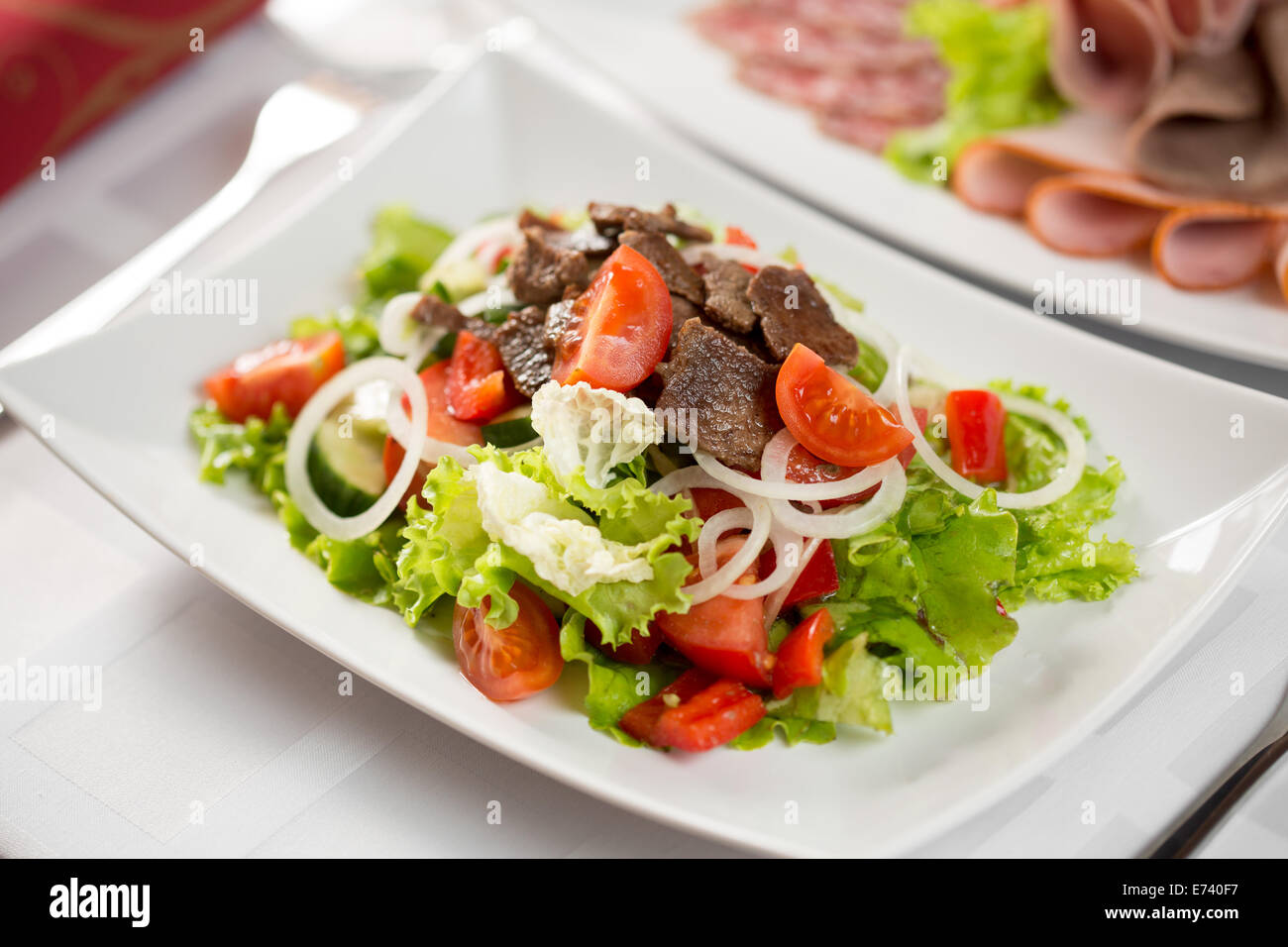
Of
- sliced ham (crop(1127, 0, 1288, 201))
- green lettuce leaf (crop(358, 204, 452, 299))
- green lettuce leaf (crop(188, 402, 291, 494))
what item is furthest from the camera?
sliced ham (crop(1127, 0, 1288, 201))

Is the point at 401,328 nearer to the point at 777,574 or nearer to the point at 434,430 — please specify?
the point at 434,430

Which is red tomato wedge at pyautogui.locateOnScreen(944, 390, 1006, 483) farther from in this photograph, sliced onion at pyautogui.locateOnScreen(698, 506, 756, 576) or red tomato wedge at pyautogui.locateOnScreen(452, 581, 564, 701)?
red tomato wedge at pyautogui.locateOnScreen(452, 581, 564, 701)

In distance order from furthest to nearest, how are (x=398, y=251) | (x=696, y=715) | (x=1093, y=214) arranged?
(x=1093, y=214)
(x=398, y=251)
(x=696, y=715)

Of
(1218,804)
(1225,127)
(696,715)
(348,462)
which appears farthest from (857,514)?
(1225,127)

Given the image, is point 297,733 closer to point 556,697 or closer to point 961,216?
point 556,697

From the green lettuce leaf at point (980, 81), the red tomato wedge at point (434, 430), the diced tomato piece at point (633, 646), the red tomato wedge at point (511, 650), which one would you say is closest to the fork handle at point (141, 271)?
the red tomato wedge at point (434, 430)

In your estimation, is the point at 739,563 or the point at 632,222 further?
the point at 632,222

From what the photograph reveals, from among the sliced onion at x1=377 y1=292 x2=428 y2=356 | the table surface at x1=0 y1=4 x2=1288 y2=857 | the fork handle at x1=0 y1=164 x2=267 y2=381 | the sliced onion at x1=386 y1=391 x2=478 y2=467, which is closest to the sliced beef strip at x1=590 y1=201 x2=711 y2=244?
the sliced onion at x1=377 y1=292 x2=428 y2=356
